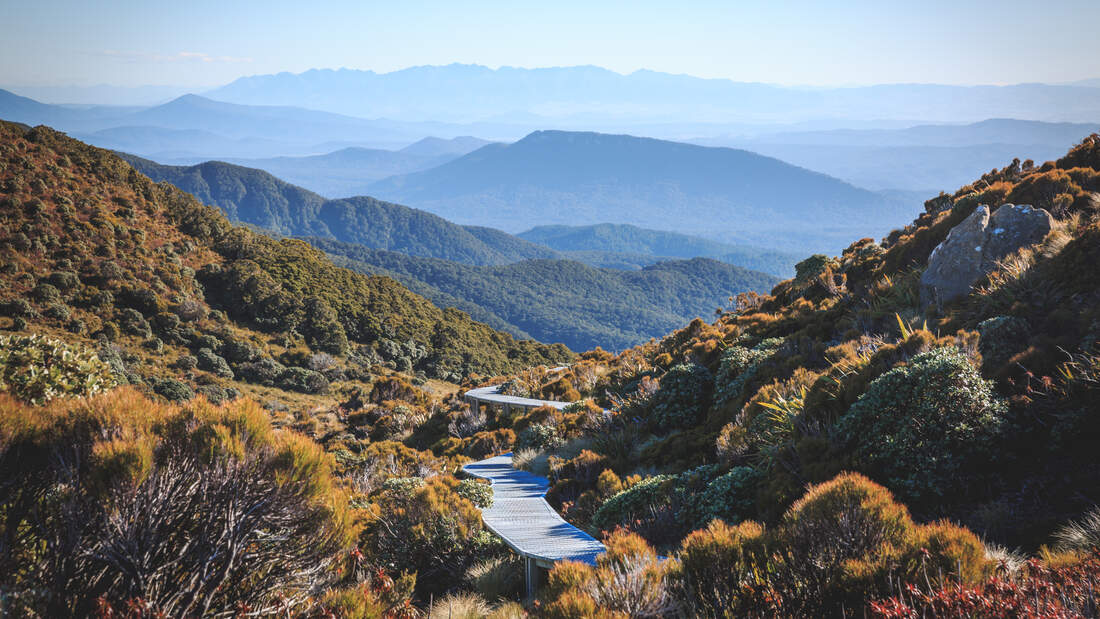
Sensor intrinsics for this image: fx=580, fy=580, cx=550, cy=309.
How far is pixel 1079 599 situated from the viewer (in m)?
2.77

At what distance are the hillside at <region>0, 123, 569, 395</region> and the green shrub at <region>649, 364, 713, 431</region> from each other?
837 inches

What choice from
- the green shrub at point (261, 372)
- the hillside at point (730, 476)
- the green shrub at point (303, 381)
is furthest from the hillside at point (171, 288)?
the hillside at point (730, 476)

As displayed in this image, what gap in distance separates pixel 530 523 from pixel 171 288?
31.2 meters

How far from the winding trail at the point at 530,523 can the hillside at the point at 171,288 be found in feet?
62.2

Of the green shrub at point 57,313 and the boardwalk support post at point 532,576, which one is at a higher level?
the boardwalk support post at point 532,576

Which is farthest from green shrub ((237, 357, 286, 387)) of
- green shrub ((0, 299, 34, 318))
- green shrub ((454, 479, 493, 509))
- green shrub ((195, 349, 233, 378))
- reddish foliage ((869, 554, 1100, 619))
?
reddish foliage ((869, 554, 1100, 619))

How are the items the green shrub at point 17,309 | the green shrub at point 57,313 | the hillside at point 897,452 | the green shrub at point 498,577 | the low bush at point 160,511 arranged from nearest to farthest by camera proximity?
the hillside at point 897,452 < the low bush at point 160,511 < the green shrub at point 498,577 < the green shrub at point 17,309 < the green shrub at point 57,313

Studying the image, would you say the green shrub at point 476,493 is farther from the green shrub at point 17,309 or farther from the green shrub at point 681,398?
the green shrub at point 17,309

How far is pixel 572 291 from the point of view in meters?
142

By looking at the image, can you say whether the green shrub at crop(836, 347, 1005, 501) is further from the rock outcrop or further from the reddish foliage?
the rock outcrop

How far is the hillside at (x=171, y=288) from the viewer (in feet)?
85.0

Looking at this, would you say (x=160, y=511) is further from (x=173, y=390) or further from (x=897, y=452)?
(x=173, y=390)

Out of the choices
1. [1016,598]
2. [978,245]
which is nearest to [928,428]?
[1016,598]

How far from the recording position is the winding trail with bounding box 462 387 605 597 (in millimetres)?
5562
